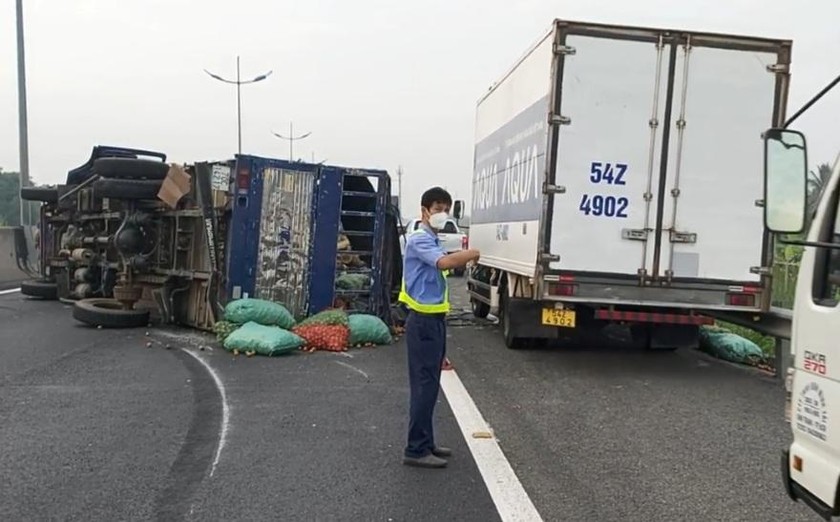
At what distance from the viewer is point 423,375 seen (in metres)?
5.40

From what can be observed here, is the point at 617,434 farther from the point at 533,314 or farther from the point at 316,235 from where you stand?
the point at 316,235

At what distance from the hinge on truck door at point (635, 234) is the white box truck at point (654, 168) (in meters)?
0.01

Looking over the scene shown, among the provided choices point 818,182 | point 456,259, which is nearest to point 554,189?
point 456,259

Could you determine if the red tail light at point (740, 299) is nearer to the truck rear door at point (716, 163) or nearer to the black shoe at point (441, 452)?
the truck rear door at point (716, 163)

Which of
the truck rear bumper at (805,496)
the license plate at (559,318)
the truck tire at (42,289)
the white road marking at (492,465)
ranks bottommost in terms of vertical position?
the truck tire at (42,289)

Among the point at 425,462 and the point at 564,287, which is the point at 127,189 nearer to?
the point at 564,287

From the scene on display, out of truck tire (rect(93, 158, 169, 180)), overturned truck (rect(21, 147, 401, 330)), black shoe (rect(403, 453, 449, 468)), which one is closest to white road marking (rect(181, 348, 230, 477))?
black shoe (rect(403, 453, 449, 468))

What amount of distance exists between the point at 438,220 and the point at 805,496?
3009 millimetres

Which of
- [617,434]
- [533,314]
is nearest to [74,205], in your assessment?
[533,314]

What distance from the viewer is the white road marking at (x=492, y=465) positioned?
4.56 meters

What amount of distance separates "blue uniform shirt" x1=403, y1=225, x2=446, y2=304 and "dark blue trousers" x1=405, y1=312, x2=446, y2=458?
0.13m

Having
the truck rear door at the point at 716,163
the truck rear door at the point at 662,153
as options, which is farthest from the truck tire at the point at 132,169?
the truck rear door at the point at 716,163

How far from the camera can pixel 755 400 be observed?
7742 millimetres

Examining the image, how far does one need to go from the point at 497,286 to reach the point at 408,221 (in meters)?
13.2
